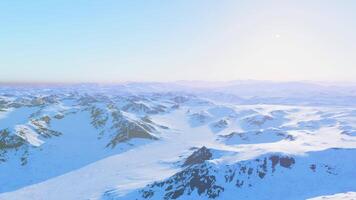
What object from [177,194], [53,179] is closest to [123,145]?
[53,179]

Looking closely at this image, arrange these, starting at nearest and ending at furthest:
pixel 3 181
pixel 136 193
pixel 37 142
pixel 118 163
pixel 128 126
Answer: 1. pixel 136 193
2. pixel 3 181
3. pixel 118 163
4. pixel 37 142
5. pixel 128 126

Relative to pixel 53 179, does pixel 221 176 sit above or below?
above

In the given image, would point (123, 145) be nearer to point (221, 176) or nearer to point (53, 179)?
point (53, 179)

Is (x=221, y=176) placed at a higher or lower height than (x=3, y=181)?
higher

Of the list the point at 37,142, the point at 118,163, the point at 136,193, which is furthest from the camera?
the point at 37,142

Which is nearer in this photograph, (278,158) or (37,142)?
(278,158)

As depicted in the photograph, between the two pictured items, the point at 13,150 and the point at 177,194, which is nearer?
the point at 177,194

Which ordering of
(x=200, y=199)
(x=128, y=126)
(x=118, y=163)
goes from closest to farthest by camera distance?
(x=200, y=199)
(x=118, y=163)
(x=128, y=126)

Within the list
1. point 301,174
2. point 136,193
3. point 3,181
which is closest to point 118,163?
point 3,181

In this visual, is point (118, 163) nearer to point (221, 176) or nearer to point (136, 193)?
point (136, 193)
